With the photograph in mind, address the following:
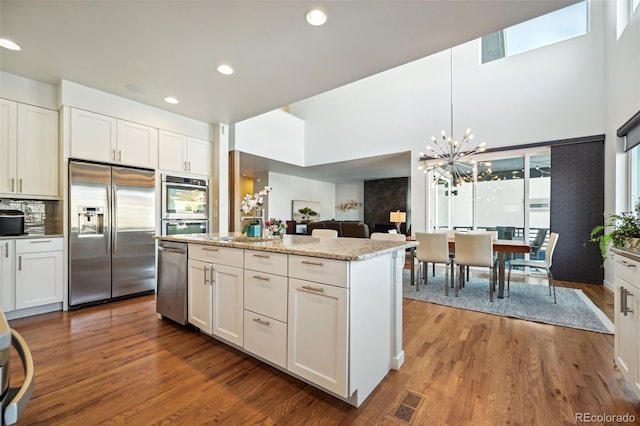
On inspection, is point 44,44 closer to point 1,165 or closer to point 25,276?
point 1,165

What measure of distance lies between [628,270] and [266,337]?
220cm

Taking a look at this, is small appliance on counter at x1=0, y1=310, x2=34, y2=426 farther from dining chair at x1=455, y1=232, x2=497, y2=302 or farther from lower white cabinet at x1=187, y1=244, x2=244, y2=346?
dining chair at x1=455, y1=232, x2=497, y2=302

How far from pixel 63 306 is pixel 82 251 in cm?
65

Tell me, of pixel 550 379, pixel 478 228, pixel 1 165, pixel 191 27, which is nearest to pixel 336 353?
pixel 550 379

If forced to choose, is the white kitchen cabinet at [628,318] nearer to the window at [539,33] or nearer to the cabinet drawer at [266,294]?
the cabinet drawer at [266,294]

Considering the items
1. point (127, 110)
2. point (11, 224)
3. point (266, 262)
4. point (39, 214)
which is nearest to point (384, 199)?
point (127, 110)

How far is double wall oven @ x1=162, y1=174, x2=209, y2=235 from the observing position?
3975mm

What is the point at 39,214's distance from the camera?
10.9 ft

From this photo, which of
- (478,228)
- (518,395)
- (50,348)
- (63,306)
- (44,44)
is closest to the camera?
(518,395)

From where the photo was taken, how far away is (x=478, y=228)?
5.43m

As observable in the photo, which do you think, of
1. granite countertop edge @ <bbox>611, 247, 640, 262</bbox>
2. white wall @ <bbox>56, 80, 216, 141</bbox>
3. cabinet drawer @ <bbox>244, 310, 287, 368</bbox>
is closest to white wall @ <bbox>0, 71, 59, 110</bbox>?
white wall @ <bbox>56, 80, 216, 141</bbox>

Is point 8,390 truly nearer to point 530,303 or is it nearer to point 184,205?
point 184,205

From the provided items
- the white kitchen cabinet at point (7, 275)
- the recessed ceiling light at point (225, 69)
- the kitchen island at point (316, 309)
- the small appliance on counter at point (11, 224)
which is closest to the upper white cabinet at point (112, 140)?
the small appliance on counter at point (11, 224)

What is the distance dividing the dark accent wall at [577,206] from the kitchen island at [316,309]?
4173 mm
